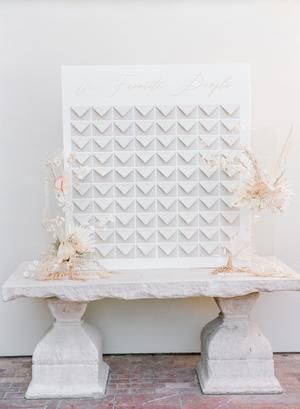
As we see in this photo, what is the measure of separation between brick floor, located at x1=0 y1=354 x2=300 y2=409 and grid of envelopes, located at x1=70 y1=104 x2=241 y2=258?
822 mm

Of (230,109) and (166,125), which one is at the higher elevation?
(230,109)

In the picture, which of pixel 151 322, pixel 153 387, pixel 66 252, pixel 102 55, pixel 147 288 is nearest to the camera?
pixel 147 288

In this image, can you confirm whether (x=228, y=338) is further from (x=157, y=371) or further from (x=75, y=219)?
(x=75, y=219)

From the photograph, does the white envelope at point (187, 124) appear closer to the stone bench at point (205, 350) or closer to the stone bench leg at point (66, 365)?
the stone bench at point (205, 350)

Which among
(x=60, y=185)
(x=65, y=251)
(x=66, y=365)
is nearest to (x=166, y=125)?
(x=60, y=185)

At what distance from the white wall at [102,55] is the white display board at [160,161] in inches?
16.1

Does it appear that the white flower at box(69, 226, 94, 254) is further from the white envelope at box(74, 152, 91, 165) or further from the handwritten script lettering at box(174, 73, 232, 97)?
the handwritten script lettering at box(174, 73, 232, 97)

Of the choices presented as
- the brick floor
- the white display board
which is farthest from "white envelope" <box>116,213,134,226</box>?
the brick floor

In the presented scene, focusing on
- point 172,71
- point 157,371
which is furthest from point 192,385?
point 172,71

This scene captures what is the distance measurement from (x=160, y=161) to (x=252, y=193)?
0.63 m

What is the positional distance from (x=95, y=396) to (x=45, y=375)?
0.34 meters

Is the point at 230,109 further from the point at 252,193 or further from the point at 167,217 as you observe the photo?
the point at 167,217

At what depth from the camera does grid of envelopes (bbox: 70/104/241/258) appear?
337 centimetres

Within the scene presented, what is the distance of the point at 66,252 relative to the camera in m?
3.15
